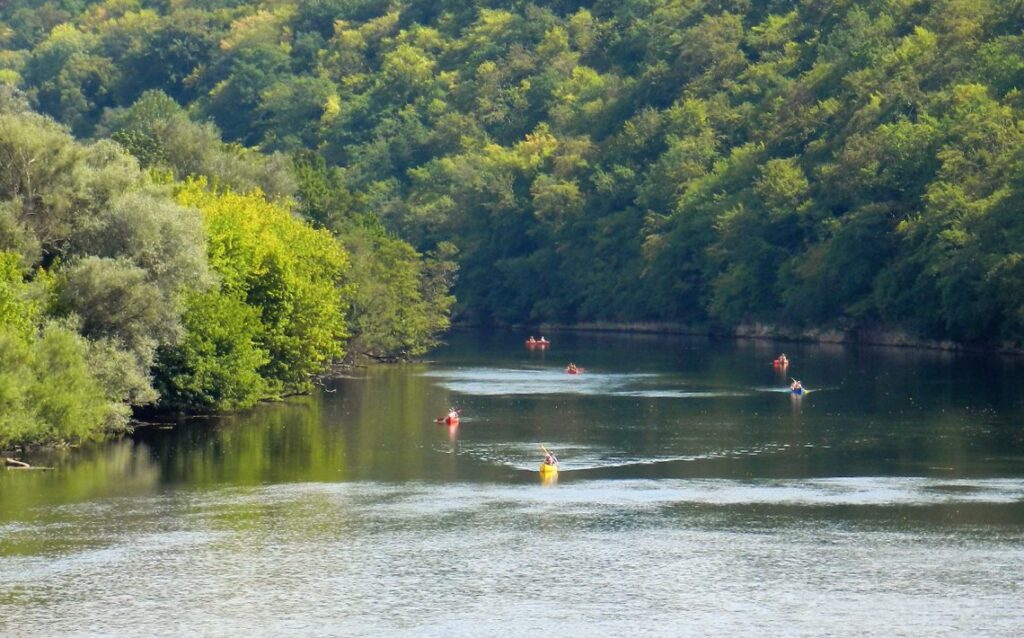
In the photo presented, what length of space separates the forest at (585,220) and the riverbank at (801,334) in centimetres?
67

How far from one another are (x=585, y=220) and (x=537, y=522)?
12062cm

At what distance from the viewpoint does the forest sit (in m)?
71.9

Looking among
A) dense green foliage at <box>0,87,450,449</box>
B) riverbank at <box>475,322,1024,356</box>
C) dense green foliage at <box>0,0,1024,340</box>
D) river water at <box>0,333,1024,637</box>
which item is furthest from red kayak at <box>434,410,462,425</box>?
riverbank at <box>475,322,1024,356</box>

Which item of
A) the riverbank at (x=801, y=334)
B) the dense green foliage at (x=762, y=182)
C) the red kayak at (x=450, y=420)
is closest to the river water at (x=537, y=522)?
the red kayak at (x=450, y=420)

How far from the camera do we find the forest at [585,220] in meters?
71.9

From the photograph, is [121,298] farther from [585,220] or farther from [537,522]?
[585,220]

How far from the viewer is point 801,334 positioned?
142m

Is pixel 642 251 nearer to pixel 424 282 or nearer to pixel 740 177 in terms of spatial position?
pixel 740 177

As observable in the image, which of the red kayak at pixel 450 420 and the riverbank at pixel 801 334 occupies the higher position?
the riverbank at pixel 801 334

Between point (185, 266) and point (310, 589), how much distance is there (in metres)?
29.6

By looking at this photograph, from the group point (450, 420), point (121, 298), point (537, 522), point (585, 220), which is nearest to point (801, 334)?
point (585, 220)

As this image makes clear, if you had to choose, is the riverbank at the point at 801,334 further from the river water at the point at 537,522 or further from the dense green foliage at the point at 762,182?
the river water at the point at 537,522

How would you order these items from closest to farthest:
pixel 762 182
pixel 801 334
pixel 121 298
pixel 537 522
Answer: pixel 537 522 < pixel 121 298 < pixel 801 334 < pixel 762 182

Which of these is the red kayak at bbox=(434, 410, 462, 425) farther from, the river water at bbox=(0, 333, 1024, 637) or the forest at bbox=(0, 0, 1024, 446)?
the forest at bbox=(0, 0, 1024, 446)
